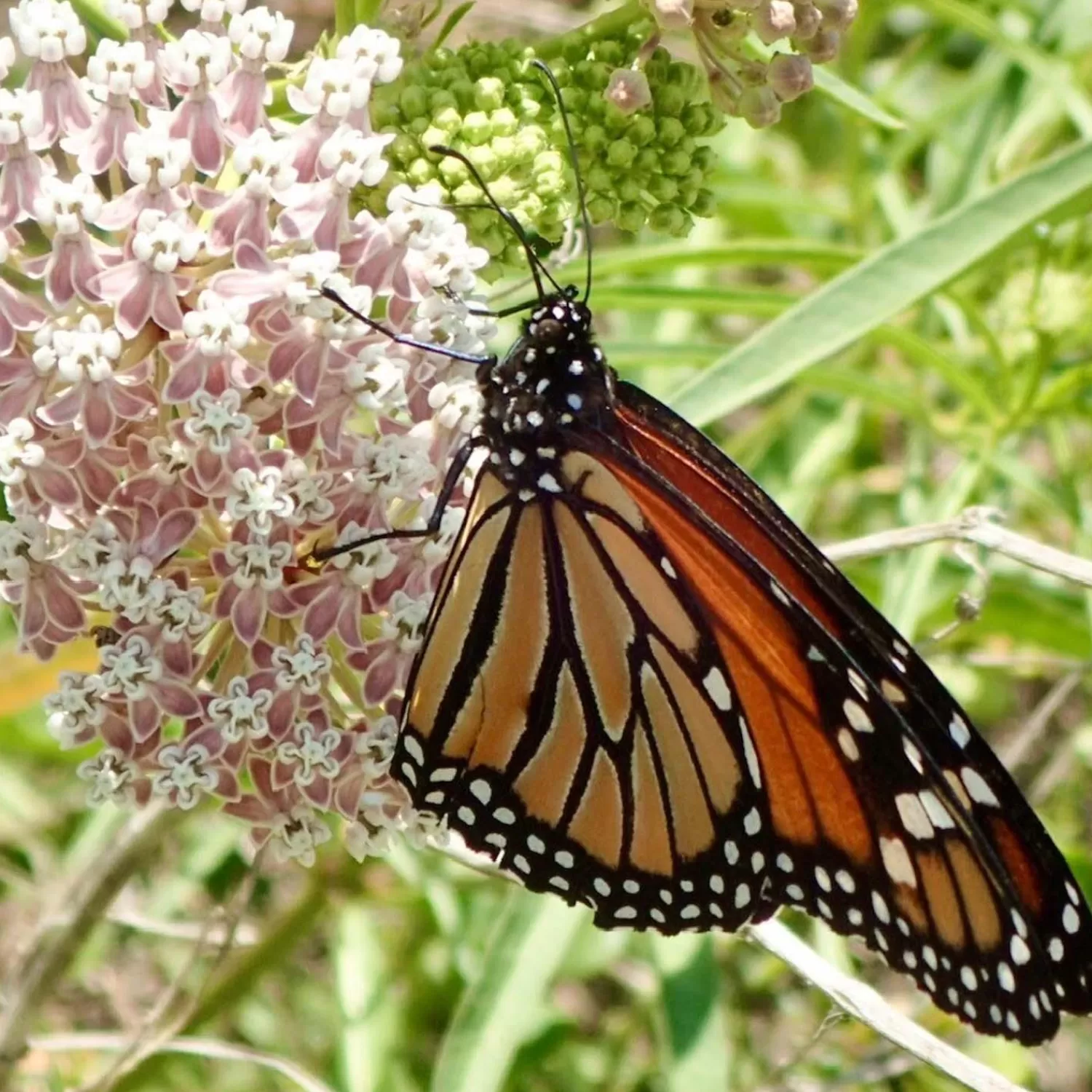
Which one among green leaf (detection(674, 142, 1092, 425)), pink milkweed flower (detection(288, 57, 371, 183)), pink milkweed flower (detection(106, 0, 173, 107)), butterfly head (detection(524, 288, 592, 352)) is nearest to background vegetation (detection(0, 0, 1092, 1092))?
green leaf (detection(674, 142, 1092, 425))

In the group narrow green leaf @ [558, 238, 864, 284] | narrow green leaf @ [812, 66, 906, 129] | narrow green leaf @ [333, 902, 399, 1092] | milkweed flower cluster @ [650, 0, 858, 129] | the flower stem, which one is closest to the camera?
milkweed flower cluster @ [650, 0, 858, 129]

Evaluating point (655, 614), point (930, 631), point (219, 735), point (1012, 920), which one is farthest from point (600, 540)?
point (930, 631)

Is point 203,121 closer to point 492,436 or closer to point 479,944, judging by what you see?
point 492,436

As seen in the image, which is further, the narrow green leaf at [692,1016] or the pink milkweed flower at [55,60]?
the narrow green leaf at [692,1016]

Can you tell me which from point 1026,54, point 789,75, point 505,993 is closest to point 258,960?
point 505,993

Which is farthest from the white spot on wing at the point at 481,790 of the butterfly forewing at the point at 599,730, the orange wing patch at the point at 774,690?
the orange wing patch at the point at 774,690

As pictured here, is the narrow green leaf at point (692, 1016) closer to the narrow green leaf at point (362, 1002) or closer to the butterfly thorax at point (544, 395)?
the narrow green leaf at point (362, 1002)

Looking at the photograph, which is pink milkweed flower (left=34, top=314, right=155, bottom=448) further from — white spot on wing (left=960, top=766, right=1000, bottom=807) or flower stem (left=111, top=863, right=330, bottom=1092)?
flower stem (left=111, top=863, right=330, bottom=1092)
